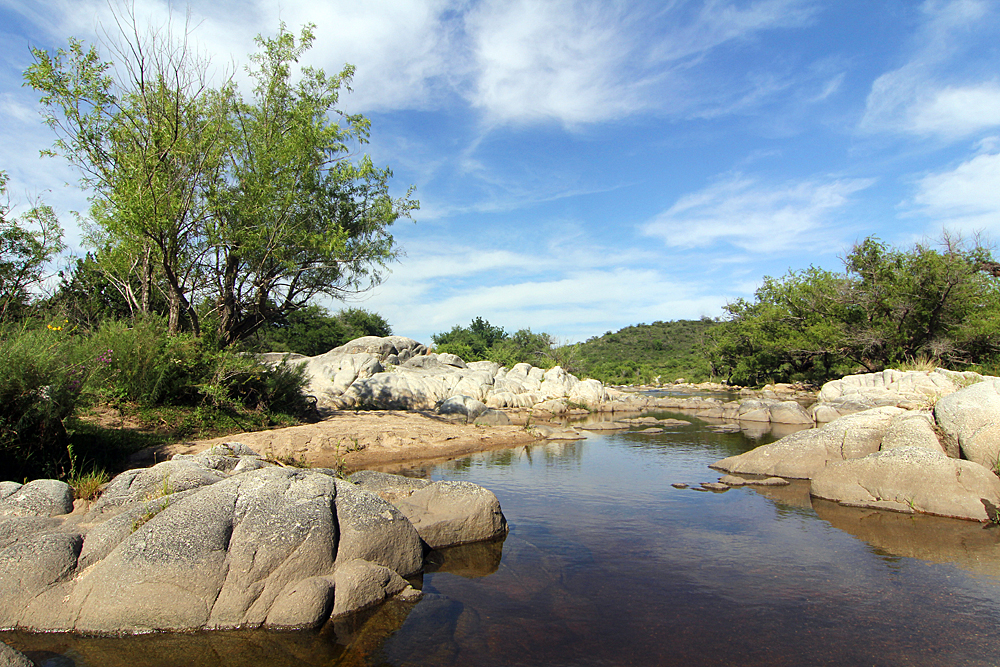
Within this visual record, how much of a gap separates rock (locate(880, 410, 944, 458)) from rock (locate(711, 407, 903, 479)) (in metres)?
0.42

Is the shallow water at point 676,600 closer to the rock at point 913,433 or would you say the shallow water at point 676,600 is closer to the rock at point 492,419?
the rock at point 913,433

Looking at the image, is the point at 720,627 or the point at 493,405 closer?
the point at 720,627

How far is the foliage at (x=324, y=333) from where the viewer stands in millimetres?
39741

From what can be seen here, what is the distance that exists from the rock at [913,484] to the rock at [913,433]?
2.16 ft

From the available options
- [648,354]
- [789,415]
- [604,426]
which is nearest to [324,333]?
[604,426]

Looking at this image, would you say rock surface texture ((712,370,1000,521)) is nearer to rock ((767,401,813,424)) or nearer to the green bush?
rock ((767,401,813,424))

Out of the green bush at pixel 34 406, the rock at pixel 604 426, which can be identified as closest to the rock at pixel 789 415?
the rock at pixel 604 426

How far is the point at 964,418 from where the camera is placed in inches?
444

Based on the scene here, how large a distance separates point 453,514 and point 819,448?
1011cm

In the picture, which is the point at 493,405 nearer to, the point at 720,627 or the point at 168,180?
the point at 168,180

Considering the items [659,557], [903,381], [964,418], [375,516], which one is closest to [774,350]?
[903,381]

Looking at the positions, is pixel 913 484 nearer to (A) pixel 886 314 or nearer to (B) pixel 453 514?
(B) pixel 453 514

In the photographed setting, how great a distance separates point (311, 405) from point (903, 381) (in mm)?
25817

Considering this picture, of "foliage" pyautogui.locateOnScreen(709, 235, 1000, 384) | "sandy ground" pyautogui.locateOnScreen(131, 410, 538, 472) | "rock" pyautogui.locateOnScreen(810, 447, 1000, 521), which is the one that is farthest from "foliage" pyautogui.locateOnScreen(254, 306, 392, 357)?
"foliage" pyautogui.locateOnScreen(709, 235, 1000, 384)
